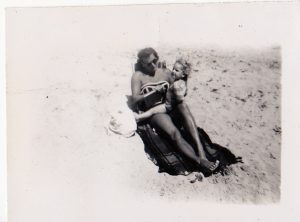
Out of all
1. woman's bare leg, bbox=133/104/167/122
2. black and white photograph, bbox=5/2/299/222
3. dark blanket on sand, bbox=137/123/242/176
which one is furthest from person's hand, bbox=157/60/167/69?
dark blanket on sand, bbox=137/123/242/176

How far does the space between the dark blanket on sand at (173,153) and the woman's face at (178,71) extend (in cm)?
33

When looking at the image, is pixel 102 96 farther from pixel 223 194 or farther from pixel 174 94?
pixel 223 194

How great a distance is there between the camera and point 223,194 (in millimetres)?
2842

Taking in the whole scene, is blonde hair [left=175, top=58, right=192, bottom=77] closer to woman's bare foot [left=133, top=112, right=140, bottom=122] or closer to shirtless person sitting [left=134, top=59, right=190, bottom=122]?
shirtless person sitting [left=134, top=59, right=190, bottom=122]

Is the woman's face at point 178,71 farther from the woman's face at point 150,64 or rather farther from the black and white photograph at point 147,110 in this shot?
the woman's face at point 150,64

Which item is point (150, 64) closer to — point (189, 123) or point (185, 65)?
point (185, 65)

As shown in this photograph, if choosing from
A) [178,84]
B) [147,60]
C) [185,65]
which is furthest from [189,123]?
[147,60]

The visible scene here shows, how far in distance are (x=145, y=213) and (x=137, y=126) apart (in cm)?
53

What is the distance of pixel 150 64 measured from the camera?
2.86 m

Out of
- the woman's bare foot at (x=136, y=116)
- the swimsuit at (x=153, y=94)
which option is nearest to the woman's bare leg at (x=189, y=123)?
the swimsuit at (x=153, y=94)

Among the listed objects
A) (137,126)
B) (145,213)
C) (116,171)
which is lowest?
(145,213)

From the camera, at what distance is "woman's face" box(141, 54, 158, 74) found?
285 centimetres

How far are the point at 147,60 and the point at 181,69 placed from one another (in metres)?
0.21

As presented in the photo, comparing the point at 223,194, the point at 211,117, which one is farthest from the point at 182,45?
the point at 223,194
